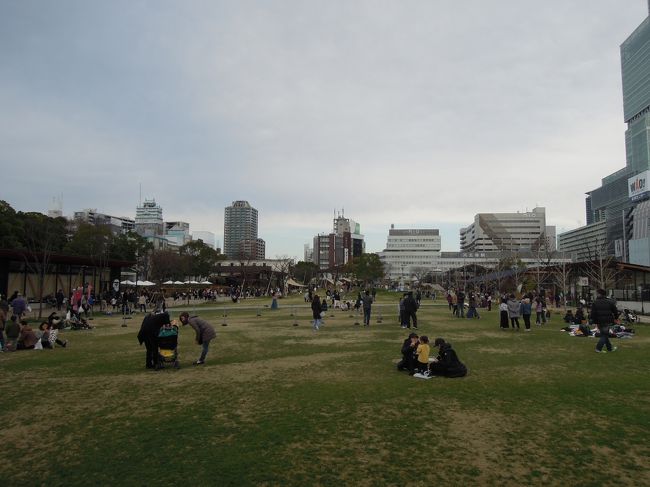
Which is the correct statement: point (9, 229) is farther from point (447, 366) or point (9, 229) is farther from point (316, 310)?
point (447, 366)

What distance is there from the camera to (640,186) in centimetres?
9056

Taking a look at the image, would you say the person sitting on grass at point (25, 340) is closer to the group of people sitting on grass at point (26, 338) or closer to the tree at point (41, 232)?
the group of people sitting on grass at point (26, 338)

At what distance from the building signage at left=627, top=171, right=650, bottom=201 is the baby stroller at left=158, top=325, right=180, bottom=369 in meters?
103

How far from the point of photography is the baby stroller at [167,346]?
435 inches

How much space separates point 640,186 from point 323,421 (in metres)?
107

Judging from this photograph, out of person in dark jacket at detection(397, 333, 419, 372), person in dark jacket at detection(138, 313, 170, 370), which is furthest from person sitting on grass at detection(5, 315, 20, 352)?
person in dark jacket at detection(397, 333, 419, 372)

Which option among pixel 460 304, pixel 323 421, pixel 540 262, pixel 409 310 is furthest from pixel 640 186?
pixel 323 421

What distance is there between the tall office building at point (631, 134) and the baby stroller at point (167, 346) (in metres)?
136

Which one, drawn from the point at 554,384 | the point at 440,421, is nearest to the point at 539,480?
the point at 440,421

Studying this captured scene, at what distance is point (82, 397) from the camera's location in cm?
838

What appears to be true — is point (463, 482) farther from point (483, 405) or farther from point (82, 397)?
point (82, 397)

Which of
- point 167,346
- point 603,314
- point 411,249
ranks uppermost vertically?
point 411,249

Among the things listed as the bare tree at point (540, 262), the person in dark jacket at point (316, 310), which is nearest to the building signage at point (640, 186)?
the bare tree at point (540, 262)

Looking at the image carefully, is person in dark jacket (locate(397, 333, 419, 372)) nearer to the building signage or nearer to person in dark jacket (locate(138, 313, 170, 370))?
person in dark jacket (locate(138, 313, 170, 370))
